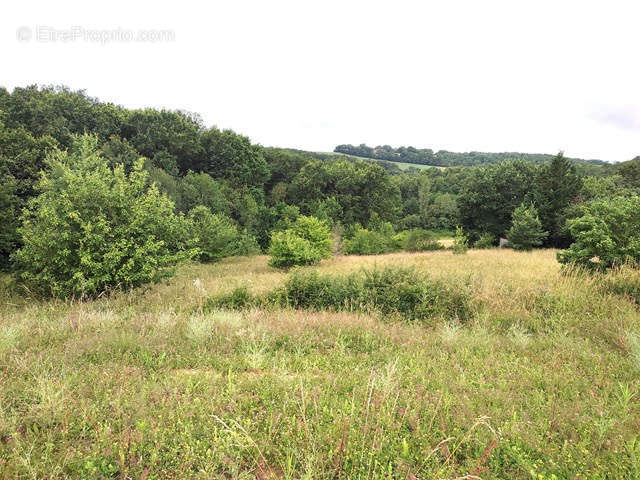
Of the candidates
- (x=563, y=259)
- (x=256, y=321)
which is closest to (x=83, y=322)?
(x=256, y=321)

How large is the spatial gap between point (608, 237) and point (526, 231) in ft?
58.6

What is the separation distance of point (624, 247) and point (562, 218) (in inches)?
859

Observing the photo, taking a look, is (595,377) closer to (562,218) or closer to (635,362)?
(635,362)

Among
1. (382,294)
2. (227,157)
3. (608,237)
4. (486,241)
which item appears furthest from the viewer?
(227,157)

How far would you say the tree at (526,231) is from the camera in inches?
986

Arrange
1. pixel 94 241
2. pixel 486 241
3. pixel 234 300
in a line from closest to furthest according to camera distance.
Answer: pixel 234 300 → pixel 94 241 → pixel 486 241

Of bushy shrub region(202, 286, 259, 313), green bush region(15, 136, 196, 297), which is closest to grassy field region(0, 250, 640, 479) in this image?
bushy shrub region(202, 286, 259, 313)

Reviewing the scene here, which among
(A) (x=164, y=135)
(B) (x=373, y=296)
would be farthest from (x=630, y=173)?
(A) (x=164, y=135)

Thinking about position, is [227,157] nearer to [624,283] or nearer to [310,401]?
[624,283]

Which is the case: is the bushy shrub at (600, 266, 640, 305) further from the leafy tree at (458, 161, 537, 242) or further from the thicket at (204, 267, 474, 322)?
the leafy tree at (458, 161, 537, 242)

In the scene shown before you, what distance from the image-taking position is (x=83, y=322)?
18.8 ft

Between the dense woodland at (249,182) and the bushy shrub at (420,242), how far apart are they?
194cm

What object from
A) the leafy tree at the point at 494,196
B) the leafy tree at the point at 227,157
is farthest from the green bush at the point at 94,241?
the leafy tree at the point at 227,157

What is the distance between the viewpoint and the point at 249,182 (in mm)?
54375
